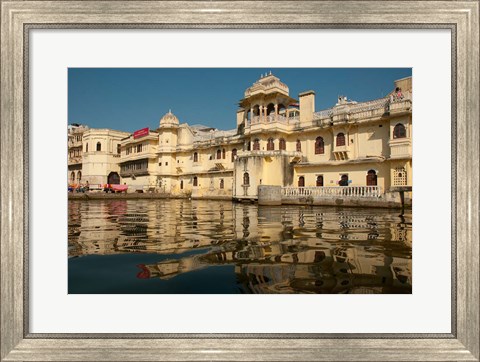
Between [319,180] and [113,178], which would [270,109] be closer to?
[319,180]

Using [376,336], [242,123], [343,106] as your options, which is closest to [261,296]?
[376,336]

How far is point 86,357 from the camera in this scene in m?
2.00

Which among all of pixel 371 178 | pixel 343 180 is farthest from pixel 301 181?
pixel 371 178

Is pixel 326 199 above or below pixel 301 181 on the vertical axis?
below

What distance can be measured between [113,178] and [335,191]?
28.5 meters

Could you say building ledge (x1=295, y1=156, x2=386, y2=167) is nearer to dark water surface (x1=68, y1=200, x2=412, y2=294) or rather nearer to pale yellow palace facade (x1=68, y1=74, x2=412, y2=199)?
pale yellow palace facade (x1=68, y1=74, x2=412, y2=199)

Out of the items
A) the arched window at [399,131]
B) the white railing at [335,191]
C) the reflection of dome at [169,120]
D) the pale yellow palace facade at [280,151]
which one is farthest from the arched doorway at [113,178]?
the arched window at [399,131]

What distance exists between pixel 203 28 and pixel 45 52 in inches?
48.6

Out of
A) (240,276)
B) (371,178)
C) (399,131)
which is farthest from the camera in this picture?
(371,178)

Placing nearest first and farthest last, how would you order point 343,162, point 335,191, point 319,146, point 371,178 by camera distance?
point 335,191 → point 371,178 → point 343,162 → point 319,146

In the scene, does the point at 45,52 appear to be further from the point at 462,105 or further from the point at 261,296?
the point at 462,105

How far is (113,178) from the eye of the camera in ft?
117

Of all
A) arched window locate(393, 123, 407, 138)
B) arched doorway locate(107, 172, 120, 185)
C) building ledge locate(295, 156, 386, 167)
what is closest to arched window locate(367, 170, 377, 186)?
building ledge locate(295, 156, 386, 167)

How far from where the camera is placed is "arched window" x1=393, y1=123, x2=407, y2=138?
1577cm
